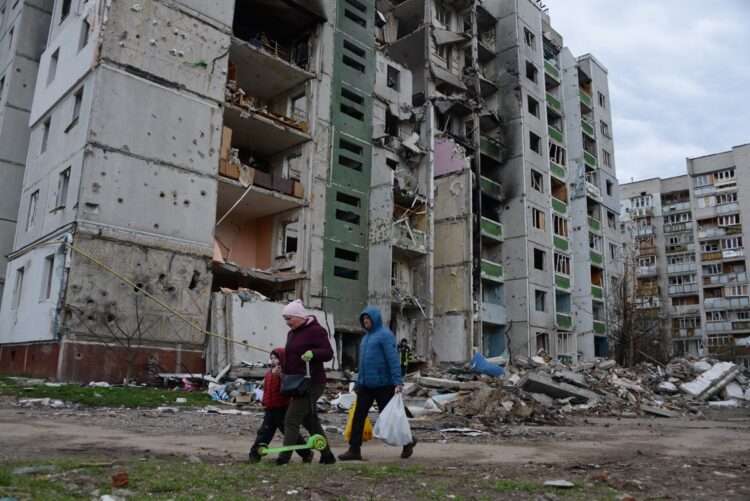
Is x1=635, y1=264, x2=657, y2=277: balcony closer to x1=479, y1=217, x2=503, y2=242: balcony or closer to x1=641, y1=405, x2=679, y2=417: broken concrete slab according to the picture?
x1=479, y1=217, x2=503, y2=242: balcony

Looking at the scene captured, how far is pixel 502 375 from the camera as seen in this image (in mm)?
21406

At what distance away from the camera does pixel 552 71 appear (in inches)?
1725

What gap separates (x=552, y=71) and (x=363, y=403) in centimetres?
4179

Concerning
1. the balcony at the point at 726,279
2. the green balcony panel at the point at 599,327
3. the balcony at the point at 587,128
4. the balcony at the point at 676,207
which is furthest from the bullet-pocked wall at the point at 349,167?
the balcony at the point at 676,207

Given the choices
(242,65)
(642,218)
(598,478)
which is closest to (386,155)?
(242,65)

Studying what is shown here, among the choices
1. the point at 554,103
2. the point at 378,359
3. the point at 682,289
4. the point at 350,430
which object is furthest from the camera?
the point at 682,289

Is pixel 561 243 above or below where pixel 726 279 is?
below

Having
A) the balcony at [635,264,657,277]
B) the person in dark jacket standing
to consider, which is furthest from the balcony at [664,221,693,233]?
the person in dark jacket standing

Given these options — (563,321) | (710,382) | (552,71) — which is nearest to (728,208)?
(552,71)

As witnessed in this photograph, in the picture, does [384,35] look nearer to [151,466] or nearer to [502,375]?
[502,375]

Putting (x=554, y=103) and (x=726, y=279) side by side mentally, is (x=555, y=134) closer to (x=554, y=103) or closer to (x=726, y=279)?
(x=554, y=103)

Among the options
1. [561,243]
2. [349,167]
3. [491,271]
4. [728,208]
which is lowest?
[491,271]

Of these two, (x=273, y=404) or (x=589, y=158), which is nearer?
(x=273, y=404)

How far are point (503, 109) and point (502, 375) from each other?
2274 centimetres
